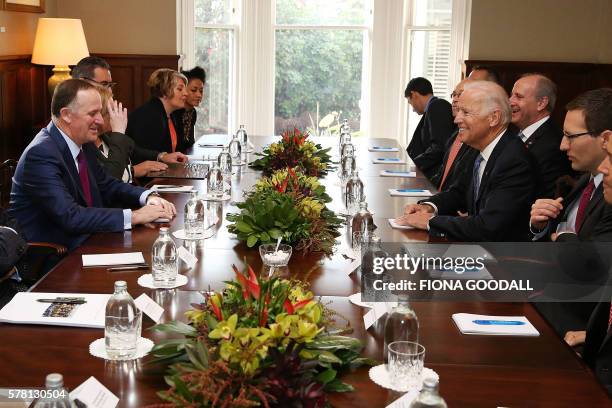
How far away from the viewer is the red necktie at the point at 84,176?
3824mm

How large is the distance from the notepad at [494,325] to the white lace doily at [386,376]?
345 mm

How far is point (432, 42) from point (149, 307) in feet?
24.2

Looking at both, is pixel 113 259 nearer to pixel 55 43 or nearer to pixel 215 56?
pixel 55 43

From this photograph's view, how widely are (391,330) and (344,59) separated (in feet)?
26.1

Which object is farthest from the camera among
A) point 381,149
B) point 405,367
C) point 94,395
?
point 381,149

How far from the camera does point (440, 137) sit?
21.7ft

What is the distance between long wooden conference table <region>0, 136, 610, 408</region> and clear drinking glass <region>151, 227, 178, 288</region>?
0.23 feet

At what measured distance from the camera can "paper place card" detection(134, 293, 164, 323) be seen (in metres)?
2.26

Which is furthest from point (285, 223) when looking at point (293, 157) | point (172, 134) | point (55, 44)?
point (55, 44)

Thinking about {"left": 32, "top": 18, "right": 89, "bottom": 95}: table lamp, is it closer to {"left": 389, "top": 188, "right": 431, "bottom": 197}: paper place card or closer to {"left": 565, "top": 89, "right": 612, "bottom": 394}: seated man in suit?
{"left": 389, "top": 188, "right": 431, "bottom": 197}: paper place card

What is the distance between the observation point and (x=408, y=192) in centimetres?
441

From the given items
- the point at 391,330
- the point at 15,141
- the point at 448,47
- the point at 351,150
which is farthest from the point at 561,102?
the point at 391,330

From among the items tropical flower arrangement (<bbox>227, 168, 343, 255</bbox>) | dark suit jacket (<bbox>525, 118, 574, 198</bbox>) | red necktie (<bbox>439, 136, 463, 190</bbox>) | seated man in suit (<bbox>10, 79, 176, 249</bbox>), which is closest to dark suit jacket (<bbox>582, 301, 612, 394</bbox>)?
tropical flower arrangement (<bbox>227, 168, 343, 255</bbox>)

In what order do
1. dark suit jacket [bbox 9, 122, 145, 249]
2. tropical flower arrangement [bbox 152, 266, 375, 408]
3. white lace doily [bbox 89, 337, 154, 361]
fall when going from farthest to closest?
dark suit jacket [bbox 9, 122, 145, 249], white lace doily [bbox 89, 337, 154, 361], tropical flower arrangement [bbox 152, 266, 375, 408]
